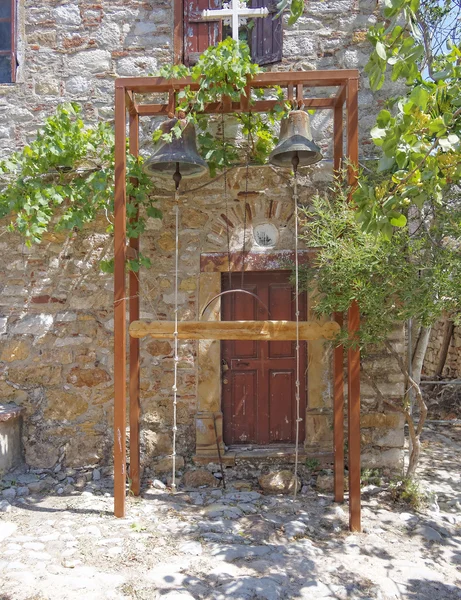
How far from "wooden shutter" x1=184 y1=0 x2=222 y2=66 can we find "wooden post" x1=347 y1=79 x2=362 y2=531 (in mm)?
1499

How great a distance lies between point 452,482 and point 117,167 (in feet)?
11.8

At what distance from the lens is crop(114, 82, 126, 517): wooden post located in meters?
3.72

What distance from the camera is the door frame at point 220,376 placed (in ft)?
14.6

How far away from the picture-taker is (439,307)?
11.6ft

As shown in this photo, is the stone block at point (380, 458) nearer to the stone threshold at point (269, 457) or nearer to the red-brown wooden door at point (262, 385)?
the stone threshold at point (269, 457)

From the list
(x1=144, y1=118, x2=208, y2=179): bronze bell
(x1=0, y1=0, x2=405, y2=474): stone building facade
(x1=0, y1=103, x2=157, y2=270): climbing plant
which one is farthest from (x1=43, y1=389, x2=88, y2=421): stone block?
(x1=144, y1=118, x2=208, y2=179): bronze bell

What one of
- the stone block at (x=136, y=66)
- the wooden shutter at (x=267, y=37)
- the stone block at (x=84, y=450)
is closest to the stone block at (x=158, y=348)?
the stone block at (x=84, y=450)

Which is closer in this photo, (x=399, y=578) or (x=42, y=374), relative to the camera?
(x=399, y=578)

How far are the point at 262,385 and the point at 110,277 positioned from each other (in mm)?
1572

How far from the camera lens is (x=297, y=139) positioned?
3.62 metres

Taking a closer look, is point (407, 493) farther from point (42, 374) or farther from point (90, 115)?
point (90, 115)

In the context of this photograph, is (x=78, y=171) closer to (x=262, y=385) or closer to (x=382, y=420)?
(x=262, y=385)

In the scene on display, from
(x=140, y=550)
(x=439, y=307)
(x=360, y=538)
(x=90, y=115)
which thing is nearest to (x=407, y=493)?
(x=360, y=538)

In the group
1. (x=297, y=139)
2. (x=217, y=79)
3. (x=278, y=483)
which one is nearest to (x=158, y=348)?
(x=278, y=483)
